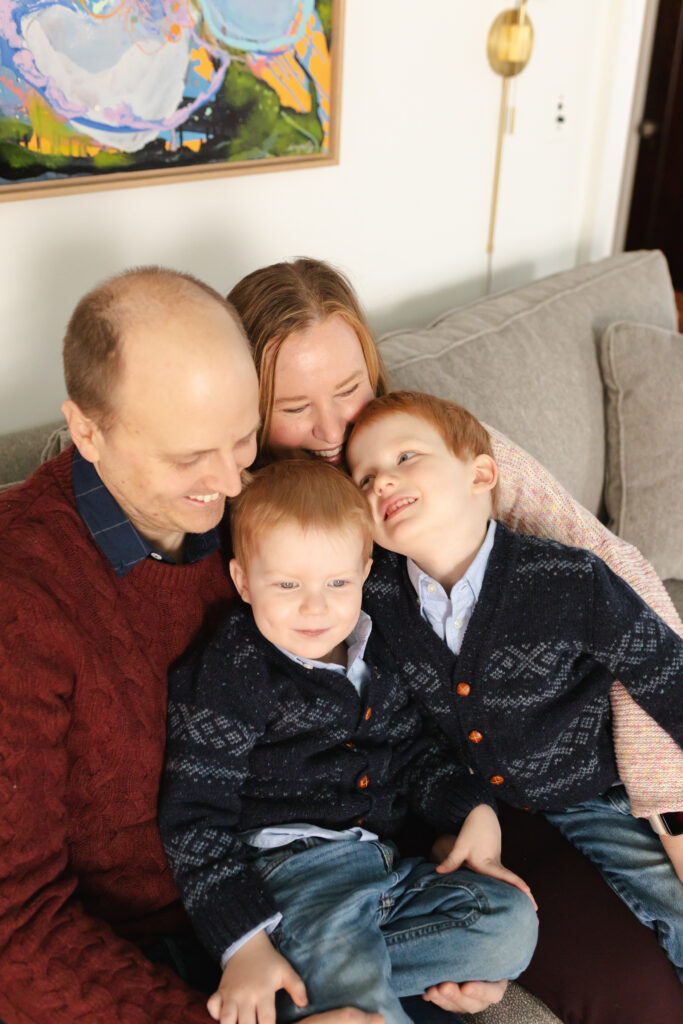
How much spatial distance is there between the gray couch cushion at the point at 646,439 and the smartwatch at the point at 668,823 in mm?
850

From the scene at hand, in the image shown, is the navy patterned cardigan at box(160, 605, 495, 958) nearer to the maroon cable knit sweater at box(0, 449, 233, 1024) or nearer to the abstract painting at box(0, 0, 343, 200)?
the maroon cable knit sweater at box(0, 449, 233, 1024)

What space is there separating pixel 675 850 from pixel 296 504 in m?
0.84

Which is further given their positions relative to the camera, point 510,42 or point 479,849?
point 510,42

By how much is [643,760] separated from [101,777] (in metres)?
0.86

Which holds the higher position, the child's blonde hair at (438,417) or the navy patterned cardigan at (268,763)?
the child's blonde hair at (438,417)

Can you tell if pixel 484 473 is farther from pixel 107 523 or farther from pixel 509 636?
pixel 107 523

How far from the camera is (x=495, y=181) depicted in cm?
272

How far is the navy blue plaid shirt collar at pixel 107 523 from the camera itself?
1166 mm

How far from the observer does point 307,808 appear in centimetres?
133

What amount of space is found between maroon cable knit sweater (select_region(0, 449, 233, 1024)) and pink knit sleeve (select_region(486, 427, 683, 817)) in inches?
24.5

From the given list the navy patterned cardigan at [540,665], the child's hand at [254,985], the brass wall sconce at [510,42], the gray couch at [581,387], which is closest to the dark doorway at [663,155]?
the brass wall sconce at [510,42]

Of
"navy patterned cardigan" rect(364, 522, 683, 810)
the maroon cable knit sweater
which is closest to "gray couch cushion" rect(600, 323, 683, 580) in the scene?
"navy patterned cardigan" rect(364, 522, 683, 810)

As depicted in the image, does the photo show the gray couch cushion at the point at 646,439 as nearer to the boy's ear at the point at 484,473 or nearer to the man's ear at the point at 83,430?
the boy's ear at the point at 484,473

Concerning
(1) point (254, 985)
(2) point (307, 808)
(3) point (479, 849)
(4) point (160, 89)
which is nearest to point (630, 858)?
(3) point (479, 849)
